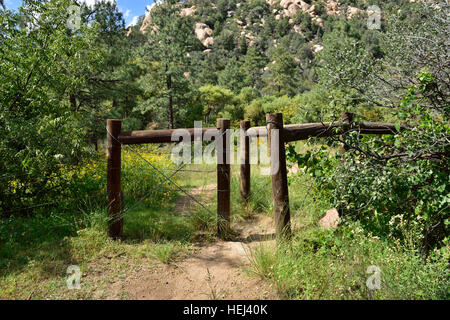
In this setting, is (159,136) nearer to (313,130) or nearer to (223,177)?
(223,177)

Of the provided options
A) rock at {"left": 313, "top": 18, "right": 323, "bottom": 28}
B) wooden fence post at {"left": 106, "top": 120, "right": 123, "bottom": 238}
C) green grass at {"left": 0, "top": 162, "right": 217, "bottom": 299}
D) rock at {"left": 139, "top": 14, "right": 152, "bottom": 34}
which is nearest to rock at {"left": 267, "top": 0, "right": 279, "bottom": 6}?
rock at {"left": 313, "top": 18, "right": 323, "bottom": 28}

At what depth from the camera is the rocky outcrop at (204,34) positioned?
72738 mm

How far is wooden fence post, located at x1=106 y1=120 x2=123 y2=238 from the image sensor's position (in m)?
3.69

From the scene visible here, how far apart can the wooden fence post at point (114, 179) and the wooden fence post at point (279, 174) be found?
1.97 metres

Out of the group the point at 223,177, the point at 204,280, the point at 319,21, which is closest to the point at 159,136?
the point at 223,177

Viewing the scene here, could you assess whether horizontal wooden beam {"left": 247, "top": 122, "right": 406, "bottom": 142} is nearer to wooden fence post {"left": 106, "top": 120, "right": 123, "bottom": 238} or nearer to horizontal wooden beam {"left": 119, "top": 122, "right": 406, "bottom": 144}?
horizontal wooden beam {"left": 119, "top": 122, "right": 406, "bottom": 144}

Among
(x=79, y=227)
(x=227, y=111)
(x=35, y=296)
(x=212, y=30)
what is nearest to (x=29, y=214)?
(x=79, y=227)

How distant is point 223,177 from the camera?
3844 millimetres

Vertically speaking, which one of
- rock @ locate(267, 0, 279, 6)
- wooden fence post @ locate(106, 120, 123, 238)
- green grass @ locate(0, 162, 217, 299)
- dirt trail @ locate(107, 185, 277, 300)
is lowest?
dirt trail @ locate(107, 185, 277, 300)

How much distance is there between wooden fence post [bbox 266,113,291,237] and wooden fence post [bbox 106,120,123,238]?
77.4 inches

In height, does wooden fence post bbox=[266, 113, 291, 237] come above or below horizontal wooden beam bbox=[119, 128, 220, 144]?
below

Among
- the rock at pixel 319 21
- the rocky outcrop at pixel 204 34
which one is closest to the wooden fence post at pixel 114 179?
the rocky outcrop at pixel 204 34

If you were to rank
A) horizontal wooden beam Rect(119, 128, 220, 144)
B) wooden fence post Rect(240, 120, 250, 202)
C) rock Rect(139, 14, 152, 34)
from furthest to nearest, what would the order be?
rock Rect(139, 14, 152, 34)
wooden fence post Rect(240, 120, 250, 202)
horizontal wooden beam Rect(119, 128, 220, 144)

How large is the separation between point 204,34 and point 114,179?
263ft
